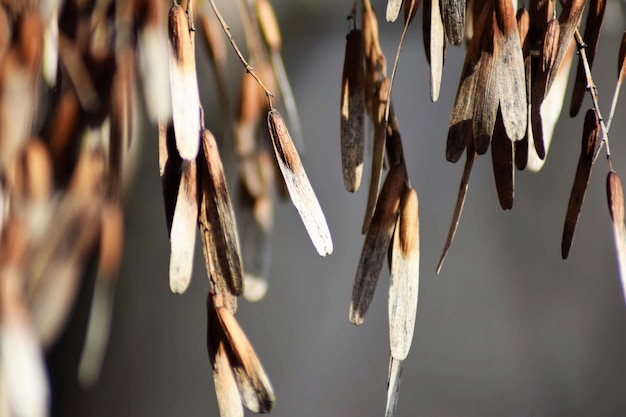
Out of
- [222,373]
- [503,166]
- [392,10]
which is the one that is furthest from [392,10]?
[222,373]

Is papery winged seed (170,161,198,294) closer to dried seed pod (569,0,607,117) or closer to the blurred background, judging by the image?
dried seed pod (569,0,607,117)

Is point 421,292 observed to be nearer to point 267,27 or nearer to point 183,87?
point 267,27

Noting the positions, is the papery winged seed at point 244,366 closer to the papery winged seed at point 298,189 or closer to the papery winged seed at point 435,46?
the papery winged seed at point 298,189

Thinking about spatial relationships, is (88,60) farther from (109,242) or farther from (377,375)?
(377,375)

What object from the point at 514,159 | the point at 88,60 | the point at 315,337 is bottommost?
the point at 315,337

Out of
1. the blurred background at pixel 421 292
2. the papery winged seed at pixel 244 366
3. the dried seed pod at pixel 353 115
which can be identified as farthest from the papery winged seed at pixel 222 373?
the blurred background at pixel 421 292

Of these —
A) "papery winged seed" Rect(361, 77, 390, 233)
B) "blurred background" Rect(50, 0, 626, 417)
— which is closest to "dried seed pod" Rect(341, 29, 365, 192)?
"papery winged seed" Rect(361, 77, 390, 233)

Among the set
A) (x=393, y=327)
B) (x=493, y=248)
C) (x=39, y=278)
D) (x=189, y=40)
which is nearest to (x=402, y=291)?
(x=393, y=327)
